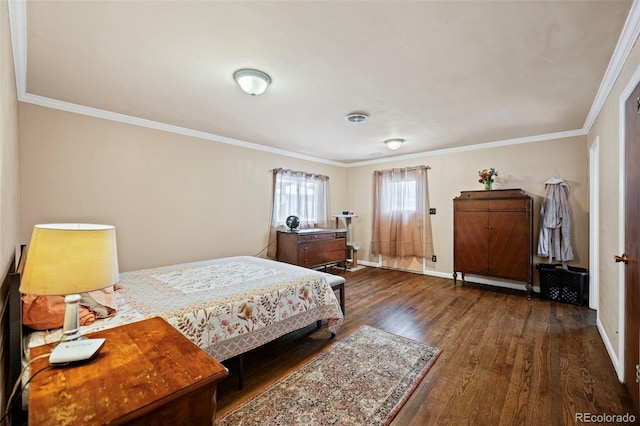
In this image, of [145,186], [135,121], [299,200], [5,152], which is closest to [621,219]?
[5,152]

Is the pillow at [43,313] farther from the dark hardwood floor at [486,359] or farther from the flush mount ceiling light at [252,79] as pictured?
the flush mount ceiling light at [252,79]

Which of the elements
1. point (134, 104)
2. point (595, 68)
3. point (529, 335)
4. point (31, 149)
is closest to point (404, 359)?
point (529, 335)

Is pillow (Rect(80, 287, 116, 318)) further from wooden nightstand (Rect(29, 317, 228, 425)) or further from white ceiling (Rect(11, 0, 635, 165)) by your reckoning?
white ceiling (Rect(11, 0, 635, 165))

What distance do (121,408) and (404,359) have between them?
2096 millimetres

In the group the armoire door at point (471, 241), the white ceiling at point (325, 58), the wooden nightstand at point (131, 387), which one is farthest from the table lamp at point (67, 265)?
the armoire door at point (471, 241)

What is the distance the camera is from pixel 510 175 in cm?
435

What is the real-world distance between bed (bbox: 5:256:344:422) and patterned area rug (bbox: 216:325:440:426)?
0.31 m

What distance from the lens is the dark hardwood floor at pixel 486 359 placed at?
1.76 meters

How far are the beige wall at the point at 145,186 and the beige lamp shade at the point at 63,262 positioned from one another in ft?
7.79

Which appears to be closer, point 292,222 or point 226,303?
point 226,303

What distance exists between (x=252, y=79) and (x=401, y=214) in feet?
13.4

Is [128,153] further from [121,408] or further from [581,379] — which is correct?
[581,379]

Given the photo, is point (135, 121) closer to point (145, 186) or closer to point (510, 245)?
point (145, 186)

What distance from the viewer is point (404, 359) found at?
91.4 inches
